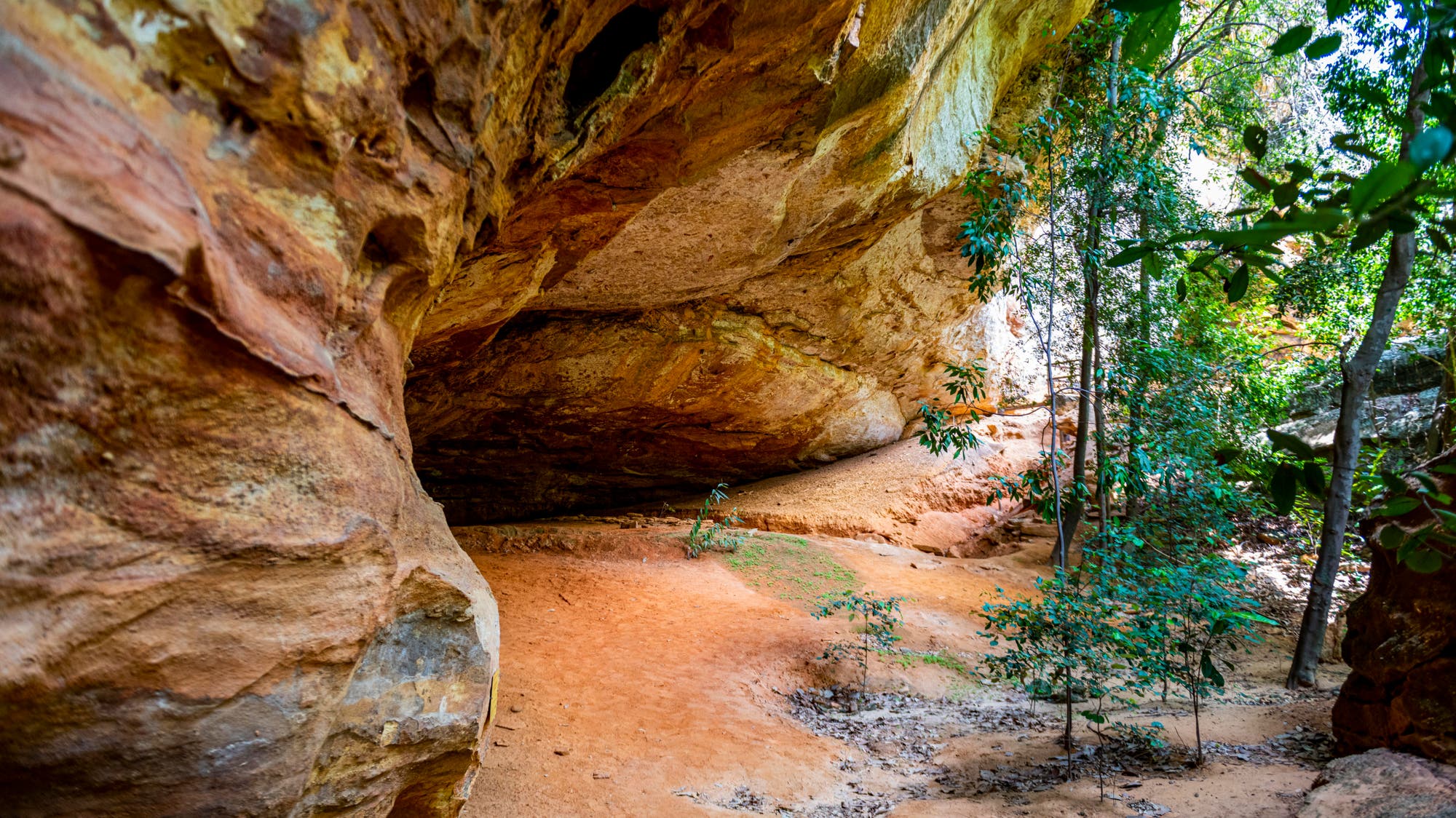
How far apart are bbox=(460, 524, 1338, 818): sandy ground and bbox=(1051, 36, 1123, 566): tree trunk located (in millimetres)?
1541

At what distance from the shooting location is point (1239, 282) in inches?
64.6

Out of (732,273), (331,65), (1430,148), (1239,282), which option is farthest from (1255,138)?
(732,273)

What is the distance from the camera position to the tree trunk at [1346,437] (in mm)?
6590

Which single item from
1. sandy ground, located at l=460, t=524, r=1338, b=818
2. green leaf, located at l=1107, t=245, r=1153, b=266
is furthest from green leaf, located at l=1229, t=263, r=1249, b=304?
sandy ground, located at l=460, t=524, r=1338, b=818

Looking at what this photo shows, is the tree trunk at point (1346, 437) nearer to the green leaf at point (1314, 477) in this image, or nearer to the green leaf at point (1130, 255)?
the green leaf at point (1314, 477)

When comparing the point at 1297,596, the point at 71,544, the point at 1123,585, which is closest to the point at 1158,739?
the point at 1123,585

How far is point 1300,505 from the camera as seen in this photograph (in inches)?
421

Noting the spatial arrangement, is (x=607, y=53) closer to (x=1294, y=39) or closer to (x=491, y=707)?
A: (x=491, y=707)

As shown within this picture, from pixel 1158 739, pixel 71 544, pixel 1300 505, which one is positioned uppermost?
pixel 1300 505

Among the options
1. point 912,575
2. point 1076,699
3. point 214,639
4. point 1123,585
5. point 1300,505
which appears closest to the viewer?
point 214,639

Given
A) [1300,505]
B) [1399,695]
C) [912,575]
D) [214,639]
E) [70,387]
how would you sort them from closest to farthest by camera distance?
[70,387]
[214,639]
[1399,695]
[912,575]
[1300,505]

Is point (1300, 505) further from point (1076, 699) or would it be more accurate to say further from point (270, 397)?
point (270, 397)

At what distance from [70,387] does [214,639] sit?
781 mm

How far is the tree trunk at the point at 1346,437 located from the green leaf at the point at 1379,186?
6.81 meters
